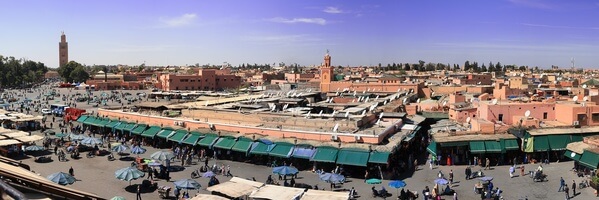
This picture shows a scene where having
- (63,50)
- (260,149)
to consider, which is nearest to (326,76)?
(260,149)

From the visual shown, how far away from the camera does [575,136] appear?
21328 millimetres

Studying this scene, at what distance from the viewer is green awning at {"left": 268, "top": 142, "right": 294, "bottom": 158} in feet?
66.2

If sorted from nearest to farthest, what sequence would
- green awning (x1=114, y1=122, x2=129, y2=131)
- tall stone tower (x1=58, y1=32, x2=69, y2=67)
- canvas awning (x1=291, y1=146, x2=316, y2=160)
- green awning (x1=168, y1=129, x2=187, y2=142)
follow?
canvas awning (x1=291, y1=146, x2=316, y2=160) < green awning (x1=168, y1=129, x2=187, y2=142) < green awning (x1=114, y1=122, x2=129, y2=131) < tall stone tower (x1=58, y1=32, x2=69, y2=67)

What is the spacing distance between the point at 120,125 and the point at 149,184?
12.3 metres

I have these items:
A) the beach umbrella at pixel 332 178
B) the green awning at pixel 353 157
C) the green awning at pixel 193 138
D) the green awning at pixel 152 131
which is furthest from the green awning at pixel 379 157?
the green awning at pixel 152 131

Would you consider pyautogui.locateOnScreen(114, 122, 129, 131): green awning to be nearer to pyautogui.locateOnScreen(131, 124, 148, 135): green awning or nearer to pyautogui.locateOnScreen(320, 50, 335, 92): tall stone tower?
pyautogui.locateOnScreen(131, 124, 148, 135): green awning

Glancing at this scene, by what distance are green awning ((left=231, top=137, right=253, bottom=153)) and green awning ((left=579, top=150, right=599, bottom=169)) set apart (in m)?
13.6

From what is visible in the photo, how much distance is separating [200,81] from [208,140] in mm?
56289

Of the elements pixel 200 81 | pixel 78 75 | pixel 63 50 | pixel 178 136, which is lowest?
pixel 178 136

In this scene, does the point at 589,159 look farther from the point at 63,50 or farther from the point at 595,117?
the point at 63,50

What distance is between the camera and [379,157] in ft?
61.1

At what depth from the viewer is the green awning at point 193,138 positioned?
23078mm

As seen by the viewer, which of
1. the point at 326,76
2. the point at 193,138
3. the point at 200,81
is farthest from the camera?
the point at 200,81

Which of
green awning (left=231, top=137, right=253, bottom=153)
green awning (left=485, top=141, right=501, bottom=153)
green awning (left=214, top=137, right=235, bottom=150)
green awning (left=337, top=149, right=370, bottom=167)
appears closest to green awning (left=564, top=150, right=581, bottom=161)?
green awning (left=485, top=141, right=501, bottom=153)
